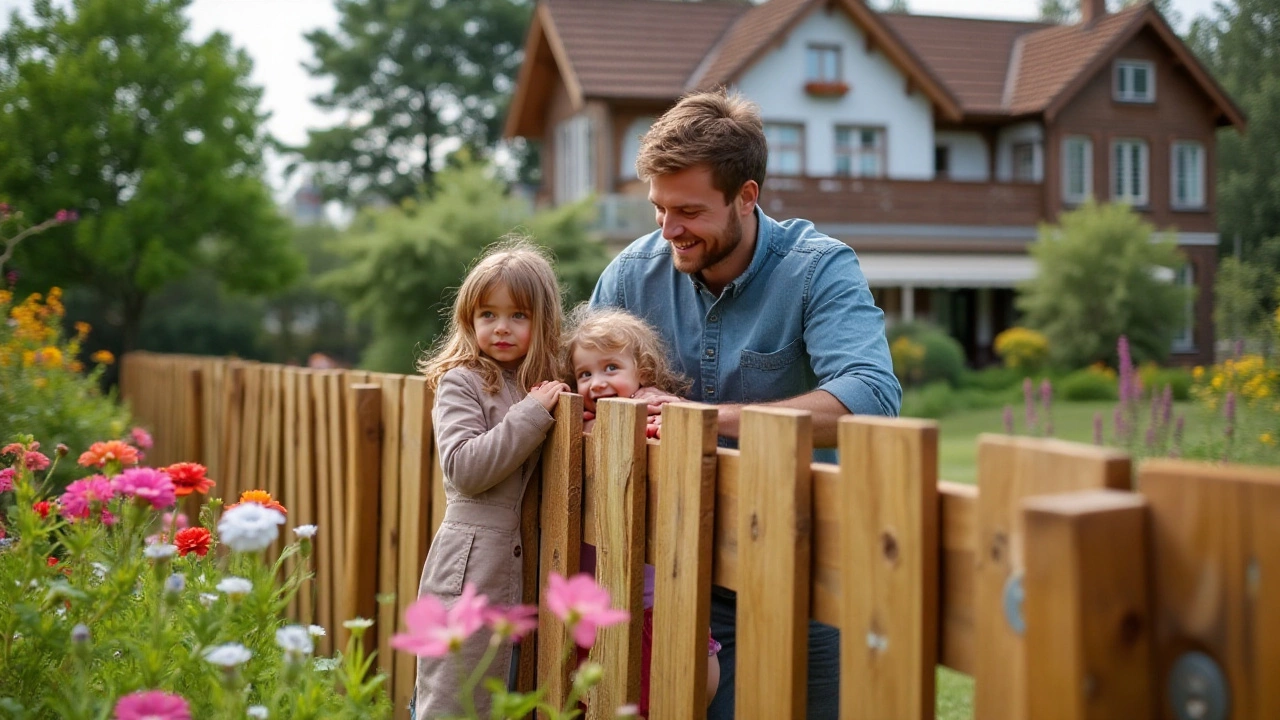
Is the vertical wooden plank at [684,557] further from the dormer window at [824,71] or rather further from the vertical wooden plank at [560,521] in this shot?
the dormer window at [824,71]

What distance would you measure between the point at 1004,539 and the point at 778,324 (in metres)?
1.65

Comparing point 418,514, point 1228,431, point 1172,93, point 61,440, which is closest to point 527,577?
point 418,514

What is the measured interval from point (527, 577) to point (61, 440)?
3419 millimetres

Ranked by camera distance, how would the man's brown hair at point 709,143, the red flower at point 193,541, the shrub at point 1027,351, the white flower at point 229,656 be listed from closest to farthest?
1. the white flower at point 229,656
2. the red flower at point 193,541
3. the man's brown hair at point 709,143
4. the shrub at point 1027,351

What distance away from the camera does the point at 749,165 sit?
3.21 m

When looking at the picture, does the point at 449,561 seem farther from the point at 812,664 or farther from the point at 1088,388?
the point at 1088,388

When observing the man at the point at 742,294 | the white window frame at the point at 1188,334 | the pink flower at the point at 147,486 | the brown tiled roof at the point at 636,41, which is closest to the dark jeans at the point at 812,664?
the man at the point at 742,294

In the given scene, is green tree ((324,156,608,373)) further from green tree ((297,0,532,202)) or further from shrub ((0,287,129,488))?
green tree ((297,0,532,202))

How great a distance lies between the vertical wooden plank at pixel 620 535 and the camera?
241 cm

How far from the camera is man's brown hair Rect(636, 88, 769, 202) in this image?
311 cm

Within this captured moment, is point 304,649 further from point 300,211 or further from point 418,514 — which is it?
point 300,211

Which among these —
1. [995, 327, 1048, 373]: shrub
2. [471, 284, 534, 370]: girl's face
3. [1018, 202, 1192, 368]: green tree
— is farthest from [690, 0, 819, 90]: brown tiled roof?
[471, 284, 534, 370]: girl's face

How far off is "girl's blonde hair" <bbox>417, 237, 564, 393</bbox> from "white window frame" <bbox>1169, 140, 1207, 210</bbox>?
29000 millimetres

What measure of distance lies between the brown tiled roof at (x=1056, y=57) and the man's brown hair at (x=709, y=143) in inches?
994
